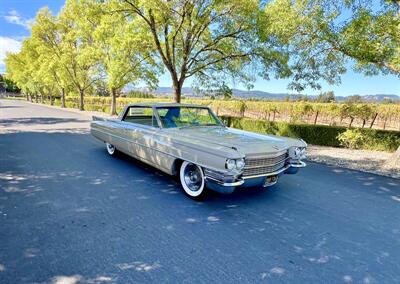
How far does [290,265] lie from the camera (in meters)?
2.70

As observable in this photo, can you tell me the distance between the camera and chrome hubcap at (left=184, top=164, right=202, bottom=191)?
440 cm

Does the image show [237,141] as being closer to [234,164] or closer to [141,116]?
[234,164]

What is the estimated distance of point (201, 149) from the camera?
4027mm

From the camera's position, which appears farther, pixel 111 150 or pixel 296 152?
pixel 111 150

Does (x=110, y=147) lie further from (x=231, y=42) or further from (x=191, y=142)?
(x=231, y=42)

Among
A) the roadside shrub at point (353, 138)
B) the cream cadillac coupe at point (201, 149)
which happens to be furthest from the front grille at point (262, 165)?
the roadside shrub at point (353, 138)

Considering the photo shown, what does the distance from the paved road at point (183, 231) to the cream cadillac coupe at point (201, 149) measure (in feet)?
1.41

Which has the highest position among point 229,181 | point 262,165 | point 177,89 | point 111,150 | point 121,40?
point 121,40

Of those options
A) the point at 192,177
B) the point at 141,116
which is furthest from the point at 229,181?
the point at 141,116

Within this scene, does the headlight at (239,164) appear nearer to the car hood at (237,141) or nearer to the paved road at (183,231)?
the car hood at (237,141)

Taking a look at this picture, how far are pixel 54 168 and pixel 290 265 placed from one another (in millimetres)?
5204

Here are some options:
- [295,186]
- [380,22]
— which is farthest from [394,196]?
[380,22]

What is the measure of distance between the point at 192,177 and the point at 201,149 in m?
0.70

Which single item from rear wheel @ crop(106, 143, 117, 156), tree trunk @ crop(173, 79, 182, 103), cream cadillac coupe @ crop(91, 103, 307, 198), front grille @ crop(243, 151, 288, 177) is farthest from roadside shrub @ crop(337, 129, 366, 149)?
rear wheel @ crop(106, 143, 117, 156)
